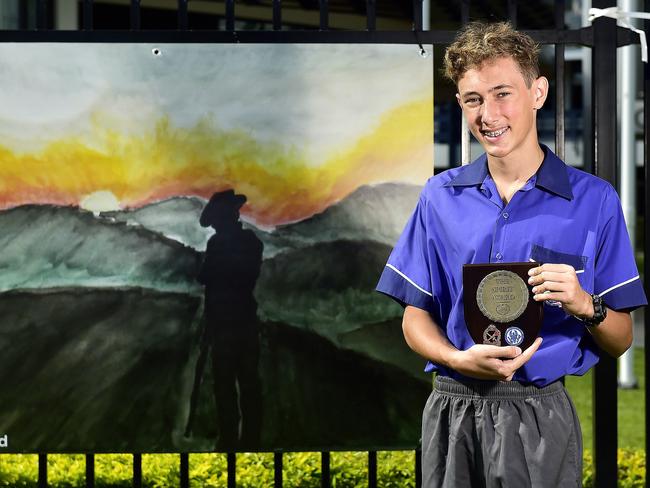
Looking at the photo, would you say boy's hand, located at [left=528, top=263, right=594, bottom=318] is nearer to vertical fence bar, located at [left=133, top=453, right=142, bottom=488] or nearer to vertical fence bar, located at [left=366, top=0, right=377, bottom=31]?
vertical fence bar, located at [left=366, top=0, right=377, bottom=31]

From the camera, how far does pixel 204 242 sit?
3219 millimetres

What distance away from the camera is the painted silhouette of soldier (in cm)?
322

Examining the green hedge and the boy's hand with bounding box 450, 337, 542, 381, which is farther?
the green hedge

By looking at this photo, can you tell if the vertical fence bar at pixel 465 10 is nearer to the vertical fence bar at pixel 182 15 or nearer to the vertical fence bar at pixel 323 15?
the vertical fence bar at pixel 323 15

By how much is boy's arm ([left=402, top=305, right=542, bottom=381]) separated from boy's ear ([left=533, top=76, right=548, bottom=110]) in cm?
56

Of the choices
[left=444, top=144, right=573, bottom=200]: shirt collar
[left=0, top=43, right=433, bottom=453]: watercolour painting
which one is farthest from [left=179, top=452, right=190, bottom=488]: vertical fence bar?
[left=444, top=144, right=573, bottom=200]: shirt collar

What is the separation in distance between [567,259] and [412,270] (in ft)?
1.24

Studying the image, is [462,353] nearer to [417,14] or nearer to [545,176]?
[545,176]

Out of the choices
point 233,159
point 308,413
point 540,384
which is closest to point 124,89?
point 233,159

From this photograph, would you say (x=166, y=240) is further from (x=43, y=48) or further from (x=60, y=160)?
(x=43, y=48)

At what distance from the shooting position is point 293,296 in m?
3.23

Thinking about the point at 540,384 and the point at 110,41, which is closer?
the point at 540,384

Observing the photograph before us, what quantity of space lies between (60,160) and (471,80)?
1.51 m

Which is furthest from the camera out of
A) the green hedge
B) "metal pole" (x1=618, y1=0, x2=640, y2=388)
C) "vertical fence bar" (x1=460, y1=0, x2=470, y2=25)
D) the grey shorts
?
"metal pole" (x1=618, y1=0, x2=640, y2=388)
